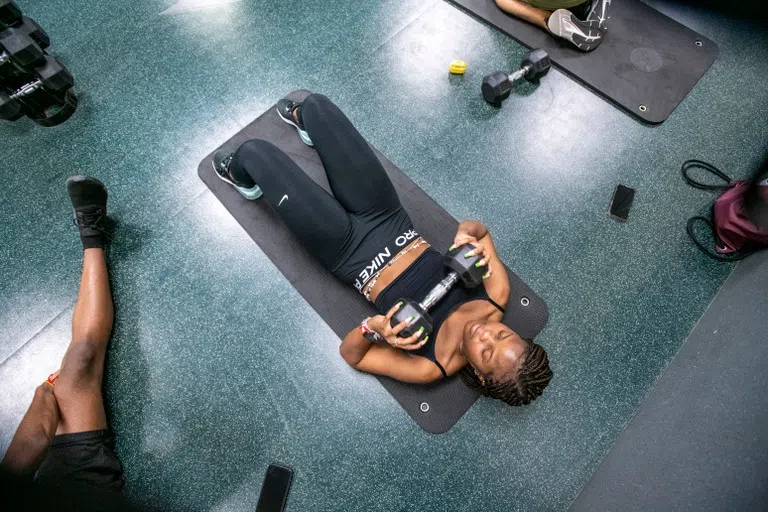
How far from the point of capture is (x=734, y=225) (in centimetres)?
199

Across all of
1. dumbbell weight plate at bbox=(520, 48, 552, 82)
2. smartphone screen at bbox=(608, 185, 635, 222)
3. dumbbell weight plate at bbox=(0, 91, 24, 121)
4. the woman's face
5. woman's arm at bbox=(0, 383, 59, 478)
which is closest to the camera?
the woman's face

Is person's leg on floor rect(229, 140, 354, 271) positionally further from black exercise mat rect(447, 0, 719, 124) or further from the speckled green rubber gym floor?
black exercise mat rect(447, 0, 719, 124)

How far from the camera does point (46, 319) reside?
1983 mm

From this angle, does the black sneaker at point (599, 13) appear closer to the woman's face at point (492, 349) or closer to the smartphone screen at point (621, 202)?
the smartphone screen at point (621, 202)

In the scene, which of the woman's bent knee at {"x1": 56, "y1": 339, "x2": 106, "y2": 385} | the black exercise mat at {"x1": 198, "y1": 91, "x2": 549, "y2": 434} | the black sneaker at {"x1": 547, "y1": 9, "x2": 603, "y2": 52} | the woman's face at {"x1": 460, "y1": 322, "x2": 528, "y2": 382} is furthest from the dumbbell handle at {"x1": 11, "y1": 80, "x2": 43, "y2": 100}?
the black sneaker at {"x1": 547, "y1": 9, "x2": 603, "y2": 52}

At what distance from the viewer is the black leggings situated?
5.63ft

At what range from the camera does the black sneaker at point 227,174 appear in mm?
2070

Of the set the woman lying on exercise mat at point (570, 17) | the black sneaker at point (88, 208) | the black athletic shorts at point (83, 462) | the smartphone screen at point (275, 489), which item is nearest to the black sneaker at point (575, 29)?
the woman lying on exercise mat at point (570, 17)

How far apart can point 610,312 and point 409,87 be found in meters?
1.52

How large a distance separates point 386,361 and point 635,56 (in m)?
2.17

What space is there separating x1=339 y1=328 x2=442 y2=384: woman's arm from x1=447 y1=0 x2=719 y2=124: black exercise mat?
1681 millimetres

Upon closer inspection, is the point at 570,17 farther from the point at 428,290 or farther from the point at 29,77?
the point at 29,77

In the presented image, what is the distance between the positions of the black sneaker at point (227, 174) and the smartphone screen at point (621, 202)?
1708 millimetres

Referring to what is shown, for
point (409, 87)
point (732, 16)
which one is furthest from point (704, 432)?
point (732, 16)
